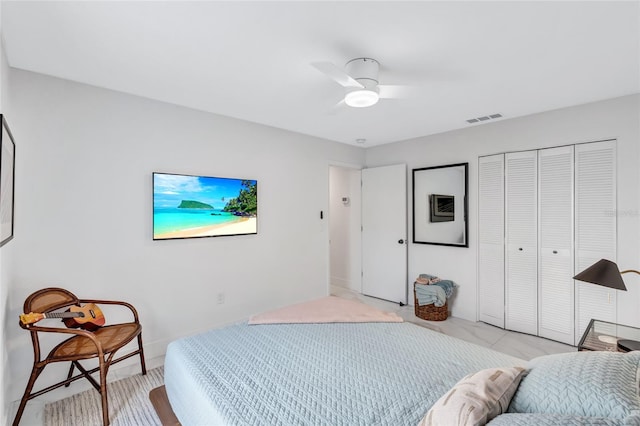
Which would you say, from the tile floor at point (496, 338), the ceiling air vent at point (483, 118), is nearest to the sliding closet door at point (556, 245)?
the tile floor at point (496, 338)

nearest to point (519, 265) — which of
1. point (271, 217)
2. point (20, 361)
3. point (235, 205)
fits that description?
point (271, 217)

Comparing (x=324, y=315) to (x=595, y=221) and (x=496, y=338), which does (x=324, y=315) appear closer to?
(x=496, y=338)

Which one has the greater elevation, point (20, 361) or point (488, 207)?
point (488, 207)

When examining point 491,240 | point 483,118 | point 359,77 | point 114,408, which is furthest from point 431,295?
point 114,408

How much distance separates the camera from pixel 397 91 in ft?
→ 8.77

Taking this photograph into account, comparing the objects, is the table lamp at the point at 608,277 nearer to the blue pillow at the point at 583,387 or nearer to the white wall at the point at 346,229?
the blue pillow at the point at 583,387

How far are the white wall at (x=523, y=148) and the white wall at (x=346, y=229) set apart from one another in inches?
21.5

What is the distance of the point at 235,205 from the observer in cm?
345

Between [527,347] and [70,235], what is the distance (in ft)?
14.1

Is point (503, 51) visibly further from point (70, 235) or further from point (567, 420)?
point (70, 235)

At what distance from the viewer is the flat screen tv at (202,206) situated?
2.92m

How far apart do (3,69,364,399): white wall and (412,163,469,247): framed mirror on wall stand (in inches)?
66.2

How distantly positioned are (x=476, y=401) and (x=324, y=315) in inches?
57.4

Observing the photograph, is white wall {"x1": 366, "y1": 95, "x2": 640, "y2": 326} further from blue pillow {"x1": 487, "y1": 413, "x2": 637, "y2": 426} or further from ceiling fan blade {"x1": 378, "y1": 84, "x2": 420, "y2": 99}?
blue pillow {"x1": 487, "y1": 413, "x2": 637, "y2": 426}
